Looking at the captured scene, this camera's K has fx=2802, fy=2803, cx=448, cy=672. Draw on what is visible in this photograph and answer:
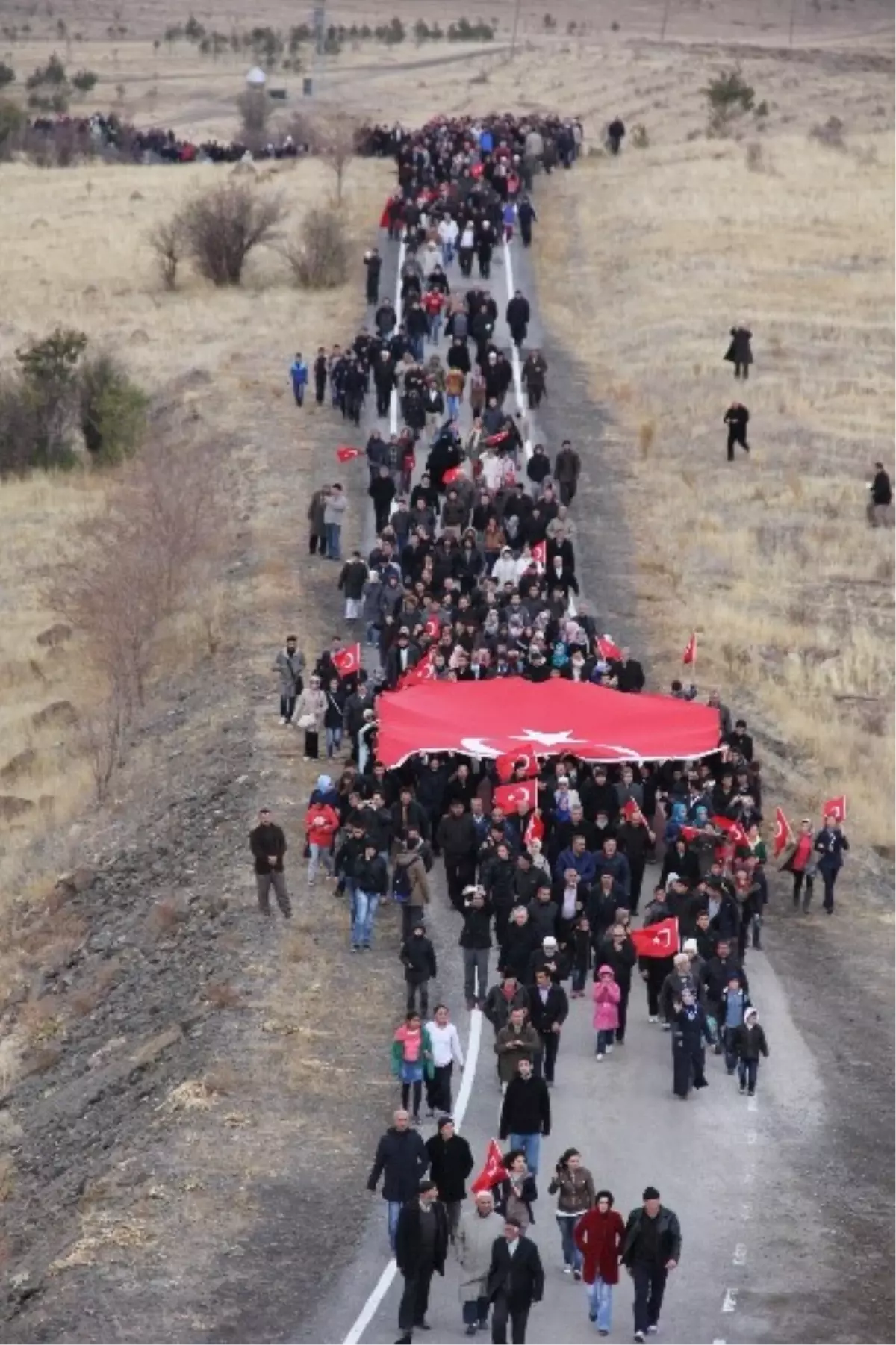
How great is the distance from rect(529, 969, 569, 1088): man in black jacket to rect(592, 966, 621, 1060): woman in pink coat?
54 centimetres

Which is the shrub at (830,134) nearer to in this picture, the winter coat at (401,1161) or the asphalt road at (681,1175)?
the asphalt road at (681,1175)

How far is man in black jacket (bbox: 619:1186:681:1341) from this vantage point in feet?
54.8

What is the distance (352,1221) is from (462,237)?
34.4m

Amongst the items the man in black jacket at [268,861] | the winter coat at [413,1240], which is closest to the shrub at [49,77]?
the man in black jacket at [268,861]

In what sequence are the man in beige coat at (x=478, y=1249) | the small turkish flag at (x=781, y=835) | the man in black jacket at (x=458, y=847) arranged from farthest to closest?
the small turkish flag at (x=781, y=835) < the man in black jacket at (x=458, y=847) < the man in beige coat at (x=478, y=1249)

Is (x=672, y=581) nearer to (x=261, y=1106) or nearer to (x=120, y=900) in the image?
(x=120, y=900)

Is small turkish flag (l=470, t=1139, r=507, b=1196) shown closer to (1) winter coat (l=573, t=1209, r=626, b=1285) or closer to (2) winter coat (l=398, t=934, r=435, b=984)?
(1) winter coat (l=573, t=1209, r=626, b=1285)

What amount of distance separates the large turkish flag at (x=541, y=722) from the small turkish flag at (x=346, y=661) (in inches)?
54.5

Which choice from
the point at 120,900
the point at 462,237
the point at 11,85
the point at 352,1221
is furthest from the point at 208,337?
the point at 11,85

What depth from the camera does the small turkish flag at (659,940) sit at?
21.7 m

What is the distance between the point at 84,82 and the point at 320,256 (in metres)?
50.6

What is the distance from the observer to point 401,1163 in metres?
17.6

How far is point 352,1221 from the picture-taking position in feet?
61.5

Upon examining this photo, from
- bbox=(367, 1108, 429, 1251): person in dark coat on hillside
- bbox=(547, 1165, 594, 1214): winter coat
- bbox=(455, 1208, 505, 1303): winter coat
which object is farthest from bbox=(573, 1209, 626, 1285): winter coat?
bbox=(367, 1108, 429, 1251): person in dark coat on hillside
